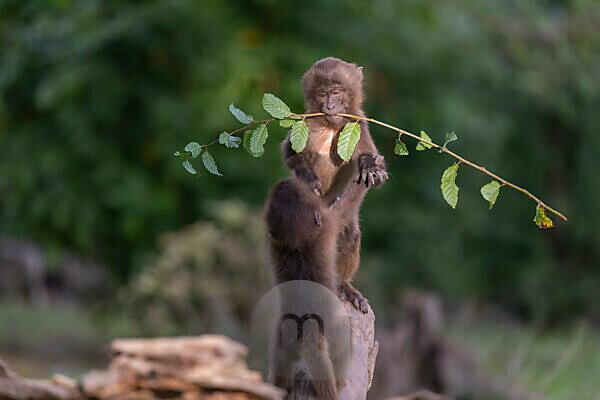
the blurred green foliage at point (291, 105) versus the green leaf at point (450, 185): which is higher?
the blurred green foliage at point (291, 105)

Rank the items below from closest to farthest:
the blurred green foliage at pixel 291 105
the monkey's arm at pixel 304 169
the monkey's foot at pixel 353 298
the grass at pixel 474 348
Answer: the monkey's arm at pixel 304 169, the monkey's foot at pixel 353 298, the grass at pixel 474 348, the blurred green foliage at pixel 291 105

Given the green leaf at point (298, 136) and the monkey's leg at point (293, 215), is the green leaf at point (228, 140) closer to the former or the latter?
the green leaf at point (298, 136)

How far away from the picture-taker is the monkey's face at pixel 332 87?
4738 millimetres

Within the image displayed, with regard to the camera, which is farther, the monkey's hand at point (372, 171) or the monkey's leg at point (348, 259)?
the monkey's leg at point (348, 259)

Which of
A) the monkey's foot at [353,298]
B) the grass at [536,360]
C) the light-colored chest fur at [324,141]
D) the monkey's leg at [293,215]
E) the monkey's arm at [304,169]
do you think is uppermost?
the grass at [536,360]

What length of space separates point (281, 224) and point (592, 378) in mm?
4956

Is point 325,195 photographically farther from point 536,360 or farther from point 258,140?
point 536,360

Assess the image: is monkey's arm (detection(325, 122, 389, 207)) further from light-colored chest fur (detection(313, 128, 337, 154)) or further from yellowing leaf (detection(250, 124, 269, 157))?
yellowing leaf (detection(250, 124, 269, 157))

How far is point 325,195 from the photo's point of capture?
4.65 m

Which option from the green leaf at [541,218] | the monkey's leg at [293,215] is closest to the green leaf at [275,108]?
the monkey's leg at [293,215]

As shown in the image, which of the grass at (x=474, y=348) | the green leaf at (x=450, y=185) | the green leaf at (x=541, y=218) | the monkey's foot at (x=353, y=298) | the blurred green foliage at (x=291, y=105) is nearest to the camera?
the green leaf at (x=450, y=185)

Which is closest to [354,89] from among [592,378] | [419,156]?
[592,378]

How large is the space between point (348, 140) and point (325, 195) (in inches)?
20.5

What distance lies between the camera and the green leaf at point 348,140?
414 centimetres
